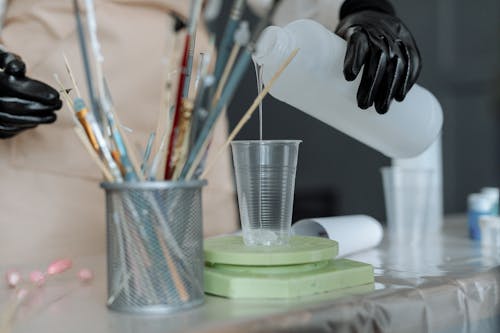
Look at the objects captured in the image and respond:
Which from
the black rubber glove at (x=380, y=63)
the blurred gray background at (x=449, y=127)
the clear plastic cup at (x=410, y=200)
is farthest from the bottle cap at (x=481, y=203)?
the blurred gray background at (x=449, y=127)

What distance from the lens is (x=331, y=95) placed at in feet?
2.99

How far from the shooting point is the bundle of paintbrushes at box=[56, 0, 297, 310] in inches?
23.7

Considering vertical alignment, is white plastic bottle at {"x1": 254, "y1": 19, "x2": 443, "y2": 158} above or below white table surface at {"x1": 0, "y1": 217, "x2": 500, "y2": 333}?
above

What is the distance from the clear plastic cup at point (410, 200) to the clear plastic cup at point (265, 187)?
58 cm

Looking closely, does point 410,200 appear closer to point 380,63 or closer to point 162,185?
point 380,63

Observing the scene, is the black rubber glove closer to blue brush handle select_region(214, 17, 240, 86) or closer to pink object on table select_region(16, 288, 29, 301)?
blue brush handle select_region(214, 17, 240, 86)

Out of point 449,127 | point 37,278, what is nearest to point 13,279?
point 37,278

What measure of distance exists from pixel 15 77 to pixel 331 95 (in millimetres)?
444

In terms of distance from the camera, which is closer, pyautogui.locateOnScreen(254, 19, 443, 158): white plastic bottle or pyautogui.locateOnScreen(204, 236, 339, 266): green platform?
pyautogui.locateOnScreen(204, 236, 339, 266): green platform

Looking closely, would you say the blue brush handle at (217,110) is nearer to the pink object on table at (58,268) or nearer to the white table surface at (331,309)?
the white table surface at (331,309)

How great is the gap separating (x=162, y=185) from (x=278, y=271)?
18 cm

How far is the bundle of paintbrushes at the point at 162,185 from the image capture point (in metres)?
0.60

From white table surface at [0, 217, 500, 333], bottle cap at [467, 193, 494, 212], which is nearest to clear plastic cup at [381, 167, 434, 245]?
bottle cap at [467, 193, 494, 212]

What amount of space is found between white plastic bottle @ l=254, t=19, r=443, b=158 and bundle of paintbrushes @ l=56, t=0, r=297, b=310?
0.18m
